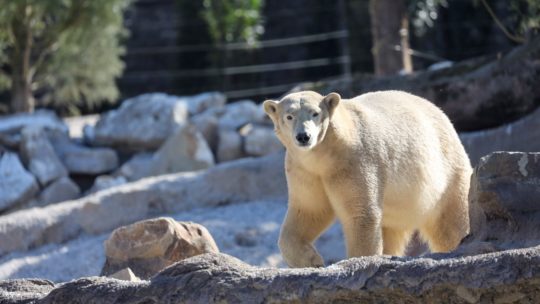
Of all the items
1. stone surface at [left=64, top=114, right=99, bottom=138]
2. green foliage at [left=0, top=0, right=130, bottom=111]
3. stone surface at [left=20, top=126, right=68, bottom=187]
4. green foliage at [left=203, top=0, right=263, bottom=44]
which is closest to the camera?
stone surface at [left=20, top=126, right=68, bottom=187]

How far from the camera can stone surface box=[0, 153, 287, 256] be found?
7.47 meters

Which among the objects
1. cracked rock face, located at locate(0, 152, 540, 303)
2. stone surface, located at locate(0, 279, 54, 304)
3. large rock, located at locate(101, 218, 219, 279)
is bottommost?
large rock, located at locate(101, 218, 219, 279)

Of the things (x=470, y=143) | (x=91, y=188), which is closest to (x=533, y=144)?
(x=470, y=143)

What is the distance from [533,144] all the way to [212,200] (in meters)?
2.56

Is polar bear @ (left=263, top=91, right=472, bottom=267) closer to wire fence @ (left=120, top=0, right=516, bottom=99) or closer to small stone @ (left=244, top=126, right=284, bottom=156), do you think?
small stone @ (left=244, top=126, right=284, bottom=156)

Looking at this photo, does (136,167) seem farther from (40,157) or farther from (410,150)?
(410,150)

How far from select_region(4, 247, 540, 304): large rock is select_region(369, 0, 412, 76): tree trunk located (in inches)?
254

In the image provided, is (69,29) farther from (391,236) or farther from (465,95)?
(391,236)

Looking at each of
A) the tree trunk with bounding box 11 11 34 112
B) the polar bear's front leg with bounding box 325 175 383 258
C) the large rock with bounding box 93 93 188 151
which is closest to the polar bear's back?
the polar bear's front leg with bounding box 325 175 383 258

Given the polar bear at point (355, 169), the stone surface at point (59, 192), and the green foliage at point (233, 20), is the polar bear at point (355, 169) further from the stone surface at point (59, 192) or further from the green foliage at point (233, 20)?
the green foliage at point (233, 20)

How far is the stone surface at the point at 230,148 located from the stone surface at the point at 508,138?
9.80 ft

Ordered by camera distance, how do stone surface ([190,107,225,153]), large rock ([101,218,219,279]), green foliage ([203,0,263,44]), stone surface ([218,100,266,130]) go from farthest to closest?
green foliage ([203,0,263,44]) < stone surface ([218,100,266,130]) < stone surface ([190,107,225,153]) < large rock ([101,218,219,279])

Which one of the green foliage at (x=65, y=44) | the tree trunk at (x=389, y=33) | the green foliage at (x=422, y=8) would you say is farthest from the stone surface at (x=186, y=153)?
the green foliage at (x=65, y=44)

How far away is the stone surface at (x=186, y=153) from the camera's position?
9.79 metres
